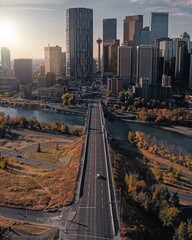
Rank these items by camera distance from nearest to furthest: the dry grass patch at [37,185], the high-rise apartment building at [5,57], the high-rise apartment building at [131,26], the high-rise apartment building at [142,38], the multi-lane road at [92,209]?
1. the multi-lane road at [92,209]
2. the dry grass patch at [37,185]
3. the high-rise apartment building at [142,38]
4. the high-rise apartment building at [131,26]
5. the high-rise apartment building at [5,57]

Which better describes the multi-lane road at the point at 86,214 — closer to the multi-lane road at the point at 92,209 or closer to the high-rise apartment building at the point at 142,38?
the multi-lane road at the point at 92,209

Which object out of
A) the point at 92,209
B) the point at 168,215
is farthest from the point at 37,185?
the point at 168,215

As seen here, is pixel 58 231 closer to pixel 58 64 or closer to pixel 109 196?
pixel 109 196

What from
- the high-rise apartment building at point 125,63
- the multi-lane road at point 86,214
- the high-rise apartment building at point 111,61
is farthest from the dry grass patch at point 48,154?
the high-rise apartment building at point 111,61

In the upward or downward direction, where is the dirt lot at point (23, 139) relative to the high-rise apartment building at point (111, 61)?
downward

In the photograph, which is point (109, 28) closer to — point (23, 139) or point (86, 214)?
point (23, 139)

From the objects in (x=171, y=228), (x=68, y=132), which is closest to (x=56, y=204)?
(x=171, y=228)

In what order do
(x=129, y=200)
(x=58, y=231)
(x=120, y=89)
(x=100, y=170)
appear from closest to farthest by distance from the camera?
(x=58, y=231)
(x=129, y=200)
(x=100, y=170)
(x=120, y=89)
